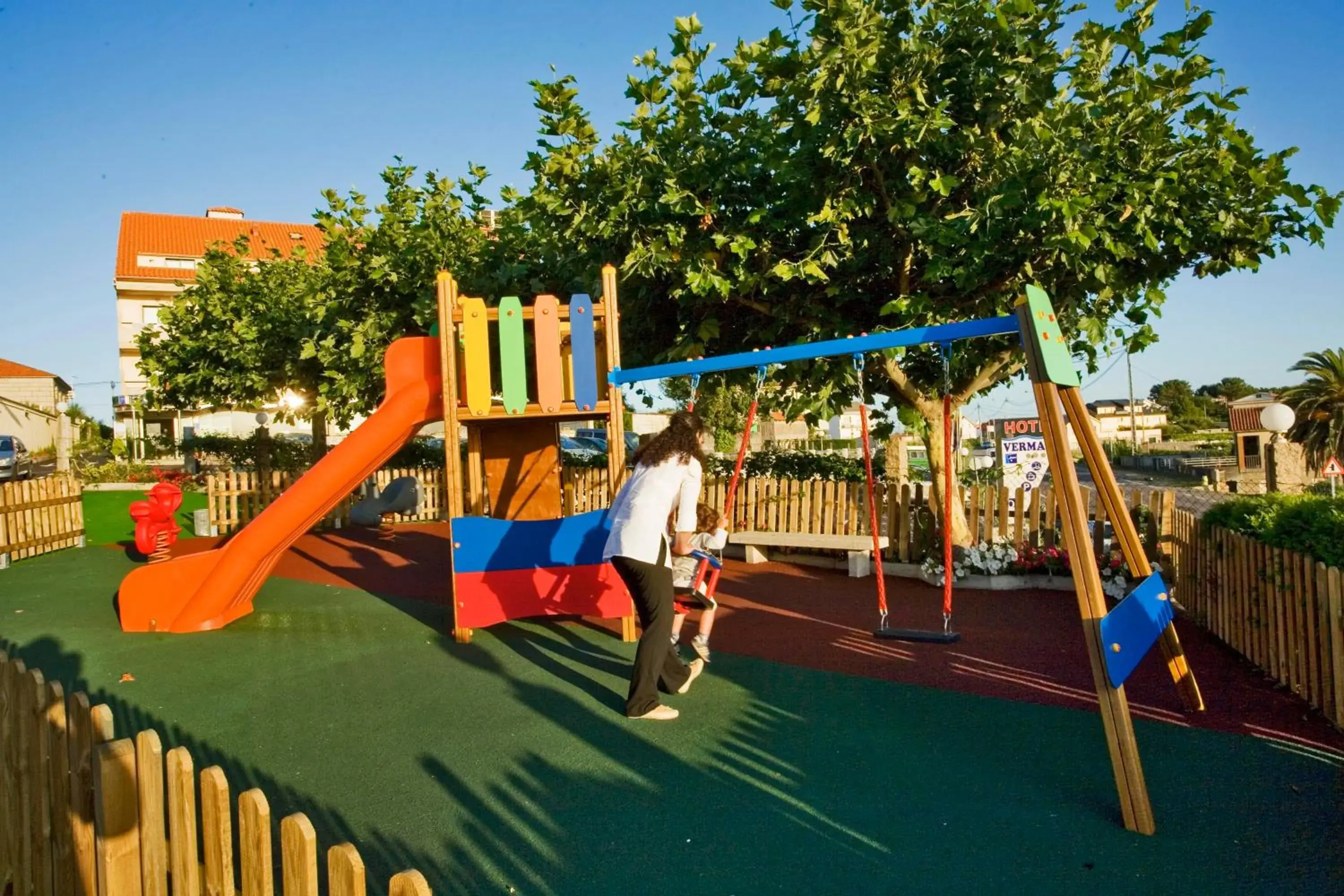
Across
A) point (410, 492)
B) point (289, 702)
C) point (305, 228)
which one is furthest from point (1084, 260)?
point (305, 228)

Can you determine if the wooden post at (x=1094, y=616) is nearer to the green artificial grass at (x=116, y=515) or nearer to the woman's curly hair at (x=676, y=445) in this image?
the woman's curly hair at (x=676, y=445)

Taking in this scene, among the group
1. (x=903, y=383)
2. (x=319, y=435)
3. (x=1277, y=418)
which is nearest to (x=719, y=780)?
(x=903, y=383)

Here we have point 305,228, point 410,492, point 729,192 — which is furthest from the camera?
point 305,228

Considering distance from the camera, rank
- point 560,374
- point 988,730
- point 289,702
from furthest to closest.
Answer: point 560,374 < point 289,702 < point 988,730

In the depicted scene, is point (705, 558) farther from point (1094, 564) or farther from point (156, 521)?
point (156, 521)

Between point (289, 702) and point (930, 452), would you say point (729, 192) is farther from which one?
point (289, 702)

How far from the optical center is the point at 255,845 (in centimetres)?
234

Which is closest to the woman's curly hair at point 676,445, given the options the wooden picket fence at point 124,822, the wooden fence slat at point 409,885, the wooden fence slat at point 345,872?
the wooden picket fence at point 124,822

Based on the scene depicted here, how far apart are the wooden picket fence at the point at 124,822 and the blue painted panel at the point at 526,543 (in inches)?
188

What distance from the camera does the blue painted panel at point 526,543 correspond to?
26.9ft

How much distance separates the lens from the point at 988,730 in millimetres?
5418

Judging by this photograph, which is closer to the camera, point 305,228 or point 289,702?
point 289,702

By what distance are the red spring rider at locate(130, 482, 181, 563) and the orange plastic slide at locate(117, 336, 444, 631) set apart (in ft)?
13.1

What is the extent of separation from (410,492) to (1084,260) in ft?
42.1
